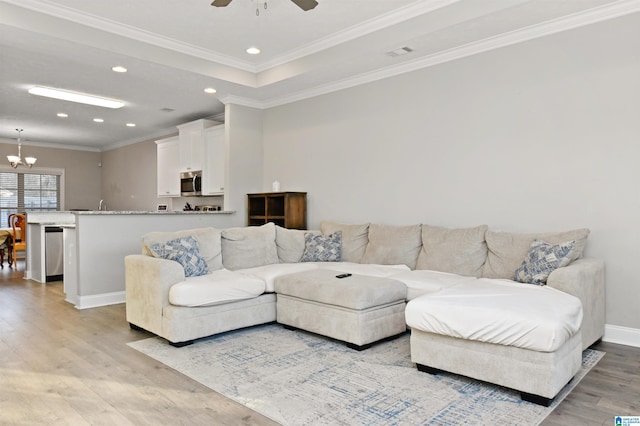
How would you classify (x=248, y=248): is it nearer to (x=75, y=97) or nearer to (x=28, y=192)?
(x=75, y=97)

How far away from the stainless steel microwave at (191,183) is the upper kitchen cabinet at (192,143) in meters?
0.09

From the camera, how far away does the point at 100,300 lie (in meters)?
5.00

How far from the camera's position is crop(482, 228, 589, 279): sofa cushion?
3592 mm

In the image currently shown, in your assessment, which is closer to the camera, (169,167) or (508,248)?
(508,248)

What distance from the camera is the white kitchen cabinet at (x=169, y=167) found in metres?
7.79

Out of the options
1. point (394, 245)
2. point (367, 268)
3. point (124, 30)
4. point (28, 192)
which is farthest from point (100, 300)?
point (28, 192)

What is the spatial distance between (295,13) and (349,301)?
2663mm

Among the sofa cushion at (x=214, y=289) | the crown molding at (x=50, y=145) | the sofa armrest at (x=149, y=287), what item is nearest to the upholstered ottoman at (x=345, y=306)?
the sofa cushion at (x=214, y=289)

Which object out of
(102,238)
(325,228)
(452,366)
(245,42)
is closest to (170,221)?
(102,238)

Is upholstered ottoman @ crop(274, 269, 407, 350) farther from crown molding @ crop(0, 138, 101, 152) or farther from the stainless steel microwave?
crown molding @ crop(0, 138, 101, 152)

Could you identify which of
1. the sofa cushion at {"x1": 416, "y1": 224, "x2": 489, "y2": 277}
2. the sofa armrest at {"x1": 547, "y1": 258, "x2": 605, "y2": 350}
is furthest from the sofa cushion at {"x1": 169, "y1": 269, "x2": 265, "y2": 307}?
the sofa armrest at {"x1": 547, "y1": 258, "x2": 605, "y2": 350}

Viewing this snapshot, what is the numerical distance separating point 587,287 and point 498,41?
7.86 feet

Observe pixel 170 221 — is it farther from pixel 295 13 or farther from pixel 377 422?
pixel 377 422

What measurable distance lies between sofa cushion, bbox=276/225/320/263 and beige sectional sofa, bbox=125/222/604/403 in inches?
0.5
